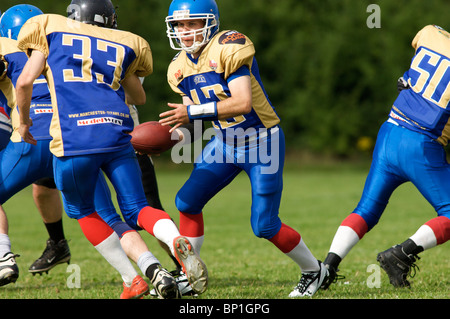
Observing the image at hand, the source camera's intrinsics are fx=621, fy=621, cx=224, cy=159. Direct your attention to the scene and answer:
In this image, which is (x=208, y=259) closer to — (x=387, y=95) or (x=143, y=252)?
(x=143, y=252)

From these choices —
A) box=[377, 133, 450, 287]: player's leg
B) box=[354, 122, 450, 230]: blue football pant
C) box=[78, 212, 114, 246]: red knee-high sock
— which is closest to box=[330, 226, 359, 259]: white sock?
box=[354, 122, 450, 230]: blue football pant

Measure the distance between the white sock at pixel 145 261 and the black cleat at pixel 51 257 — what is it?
5.73ft

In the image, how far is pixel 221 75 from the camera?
12.5ft

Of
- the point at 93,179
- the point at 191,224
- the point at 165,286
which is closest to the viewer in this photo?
the point at 165,286

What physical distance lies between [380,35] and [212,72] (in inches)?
750

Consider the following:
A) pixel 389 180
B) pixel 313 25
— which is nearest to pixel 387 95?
pixel 313 25

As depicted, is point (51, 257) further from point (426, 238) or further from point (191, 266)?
point (426, 238)

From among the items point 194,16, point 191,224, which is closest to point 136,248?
point 191,224

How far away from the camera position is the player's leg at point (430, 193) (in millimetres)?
3879

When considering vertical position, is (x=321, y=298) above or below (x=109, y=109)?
below

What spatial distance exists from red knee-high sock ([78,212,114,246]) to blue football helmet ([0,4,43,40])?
156 centimetres

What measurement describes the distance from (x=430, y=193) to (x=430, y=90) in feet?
2.13

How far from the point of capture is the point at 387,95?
21.2 meters

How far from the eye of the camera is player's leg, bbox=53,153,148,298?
350cm
